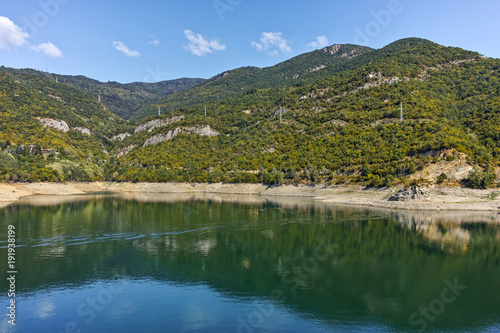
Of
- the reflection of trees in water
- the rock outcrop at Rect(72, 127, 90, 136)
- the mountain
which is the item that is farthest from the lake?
the rock outcrop at Rect(72, 127, 90, 136)

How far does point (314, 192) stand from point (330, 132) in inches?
1466

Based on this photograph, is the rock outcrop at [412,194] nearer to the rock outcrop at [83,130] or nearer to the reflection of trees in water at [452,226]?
the reflection of trees in water at [452,226]

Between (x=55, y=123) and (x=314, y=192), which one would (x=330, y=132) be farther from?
(x=55, y=123)

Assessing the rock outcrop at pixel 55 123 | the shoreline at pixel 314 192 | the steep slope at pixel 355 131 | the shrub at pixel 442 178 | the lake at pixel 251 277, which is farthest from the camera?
the rock outcrop at pixel 55 123

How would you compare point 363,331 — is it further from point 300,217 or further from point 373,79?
point 373,79

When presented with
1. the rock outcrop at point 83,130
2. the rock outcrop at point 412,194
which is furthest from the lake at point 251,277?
the rock outcrop at point 83,130

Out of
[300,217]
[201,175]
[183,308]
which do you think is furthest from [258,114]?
[183,308]

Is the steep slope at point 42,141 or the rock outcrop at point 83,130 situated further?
the rock outcrop at point 83,130

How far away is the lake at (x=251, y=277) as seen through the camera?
17.5m

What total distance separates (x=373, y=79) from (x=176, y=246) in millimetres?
123598

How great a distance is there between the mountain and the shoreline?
303 cm

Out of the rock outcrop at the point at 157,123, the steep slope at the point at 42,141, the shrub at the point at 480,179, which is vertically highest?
the rock outcrop at the point at 157,123

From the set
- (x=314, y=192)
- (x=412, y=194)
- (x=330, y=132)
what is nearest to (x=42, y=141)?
(x=314, y=192)

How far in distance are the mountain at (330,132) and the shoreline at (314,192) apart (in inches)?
119
